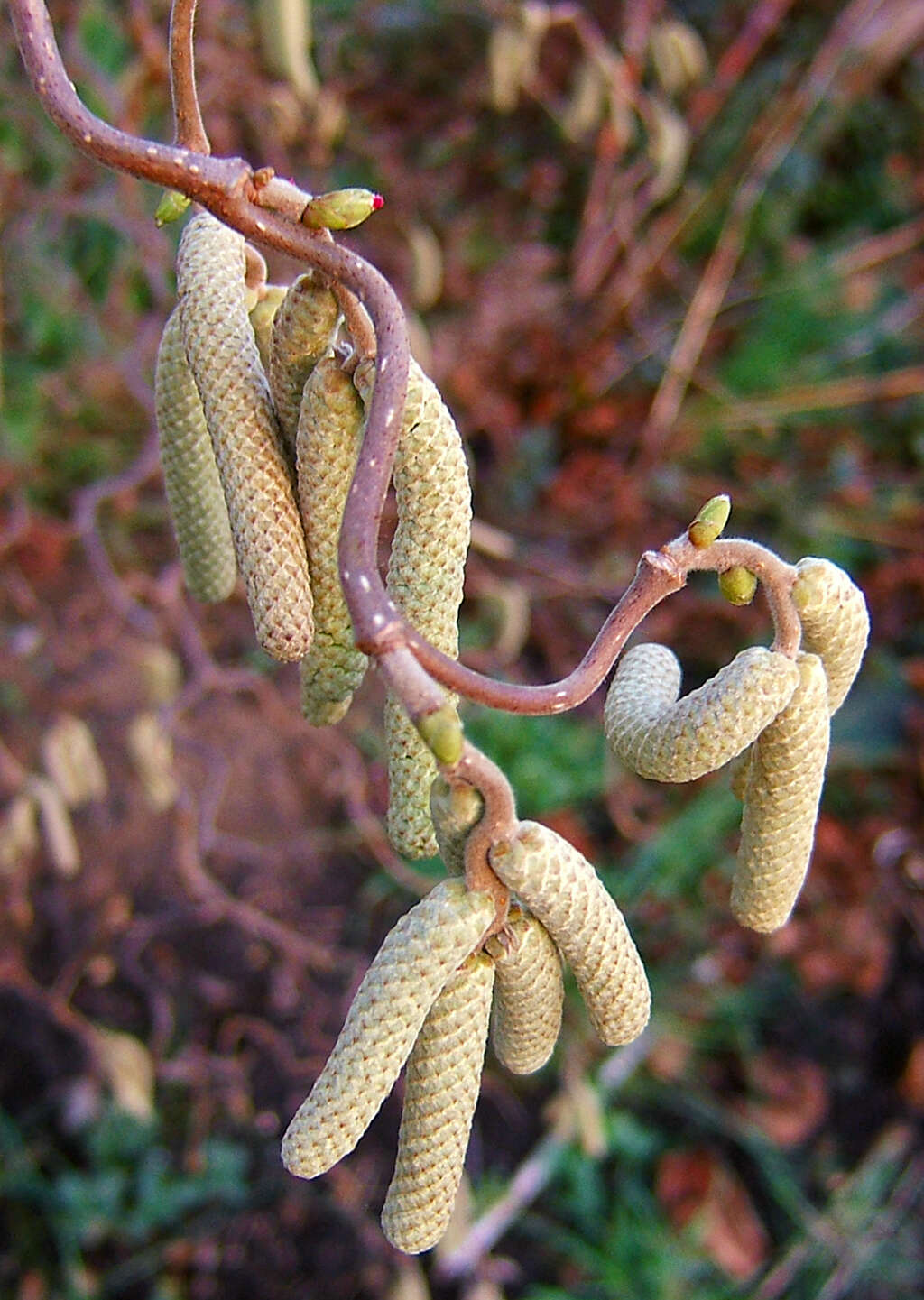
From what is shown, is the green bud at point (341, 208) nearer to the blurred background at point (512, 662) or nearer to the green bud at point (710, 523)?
the green bud at point (710, 523)

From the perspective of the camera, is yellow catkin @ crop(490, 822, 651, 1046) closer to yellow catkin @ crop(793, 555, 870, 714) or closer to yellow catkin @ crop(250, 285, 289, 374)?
yellow catkin @ crop(793, 555, 870, 714)

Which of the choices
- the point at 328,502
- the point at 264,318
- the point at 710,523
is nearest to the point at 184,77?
the point at 264,318

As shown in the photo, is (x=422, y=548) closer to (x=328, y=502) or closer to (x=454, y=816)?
(x=328, y=502)

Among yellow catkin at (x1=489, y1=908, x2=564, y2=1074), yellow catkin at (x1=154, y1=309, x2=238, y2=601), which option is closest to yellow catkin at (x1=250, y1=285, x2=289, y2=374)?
yellow catkin at (x1=154, y1=309, x2=238, y2=601)

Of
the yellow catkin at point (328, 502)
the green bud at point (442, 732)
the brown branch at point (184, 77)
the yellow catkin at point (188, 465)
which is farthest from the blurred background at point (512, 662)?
the green bud at point (442, 732)

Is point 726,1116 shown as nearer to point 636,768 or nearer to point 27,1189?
point 27,1189

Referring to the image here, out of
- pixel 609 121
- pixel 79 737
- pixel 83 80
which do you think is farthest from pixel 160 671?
pixel 609 121

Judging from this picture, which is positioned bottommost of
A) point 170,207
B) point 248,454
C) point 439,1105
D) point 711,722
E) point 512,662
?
point 512,662
